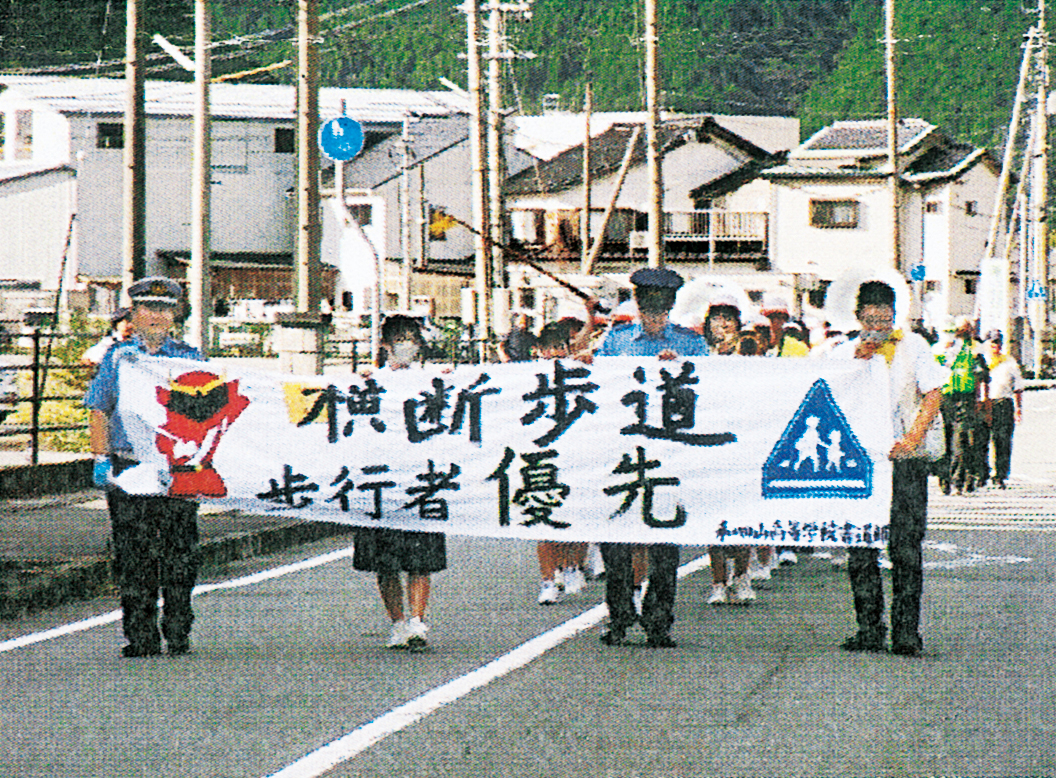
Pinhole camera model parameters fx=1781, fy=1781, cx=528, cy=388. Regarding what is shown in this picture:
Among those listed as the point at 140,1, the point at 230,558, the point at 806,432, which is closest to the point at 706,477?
the point at 806,432

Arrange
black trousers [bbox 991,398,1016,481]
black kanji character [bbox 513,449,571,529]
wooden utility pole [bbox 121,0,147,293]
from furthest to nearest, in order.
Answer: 1. black trousers [bbox 991,398,1016,481]
2. wooden utility pole [bbox 121,0,147,293]
3. black kanji character [bbox 513,449,571,529]

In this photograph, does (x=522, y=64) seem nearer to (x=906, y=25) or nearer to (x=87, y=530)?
(x=906, y=25)

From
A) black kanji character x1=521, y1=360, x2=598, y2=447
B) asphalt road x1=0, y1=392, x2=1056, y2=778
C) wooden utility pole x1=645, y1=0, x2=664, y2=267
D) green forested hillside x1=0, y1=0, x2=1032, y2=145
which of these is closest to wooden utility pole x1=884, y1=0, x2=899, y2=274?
→ wooden utility pole x1=645, y1=0, x2=664, y2=267

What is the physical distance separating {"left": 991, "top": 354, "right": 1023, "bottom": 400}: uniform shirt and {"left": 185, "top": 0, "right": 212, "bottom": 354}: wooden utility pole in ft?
26.6

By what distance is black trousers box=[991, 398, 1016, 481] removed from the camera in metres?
18.3

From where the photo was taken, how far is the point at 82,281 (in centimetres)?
5781

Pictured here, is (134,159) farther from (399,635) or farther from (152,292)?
(399,635)

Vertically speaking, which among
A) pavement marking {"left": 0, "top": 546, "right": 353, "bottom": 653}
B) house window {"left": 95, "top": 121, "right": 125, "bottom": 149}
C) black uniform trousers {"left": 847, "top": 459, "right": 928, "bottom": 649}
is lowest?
pavement marking {"left": 0, "top": 546, "right": 353, "bottom": 653}

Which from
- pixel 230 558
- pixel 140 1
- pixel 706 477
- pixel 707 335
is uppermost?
pixel 140 1

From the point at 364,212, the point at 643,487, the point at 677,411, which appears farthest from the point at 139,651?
the point at 364,212

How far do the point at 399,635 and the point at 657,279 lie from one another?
2068 mm

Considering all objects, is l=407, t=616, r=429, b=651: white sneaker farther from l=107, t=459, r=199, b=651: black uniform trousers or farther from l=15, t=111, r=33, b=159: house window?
l=15, t=111, r=33, b=159: house window

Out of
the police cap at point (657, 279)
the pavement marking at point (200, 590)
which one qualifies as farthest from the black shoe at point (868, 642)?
the pavement marking at point (200, 590)

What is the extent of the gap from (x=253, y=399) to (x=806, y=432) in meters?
2.74
